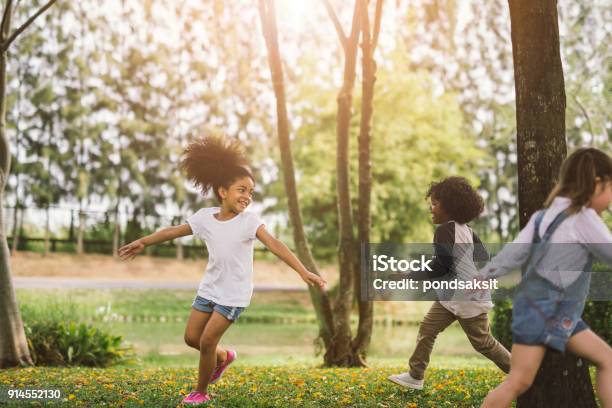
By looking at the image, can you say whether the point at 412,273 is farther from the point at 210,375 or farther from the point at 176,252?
the point at 176,252

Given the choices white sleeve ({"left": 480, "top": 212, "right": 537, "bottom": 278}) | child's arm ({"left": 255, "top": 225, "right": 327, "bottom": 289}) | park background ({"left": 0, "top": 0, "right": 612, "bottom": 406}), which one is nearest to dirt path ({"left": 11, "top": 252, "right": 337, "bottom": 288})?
park background ({"left": 0, "top": 0, "right": 612, "bottom": 406})

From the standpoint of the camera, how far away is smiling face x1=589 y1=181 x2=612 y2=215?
14.0 ft

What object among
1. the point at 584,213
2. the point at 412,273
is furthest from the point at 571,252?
the point at 412,273

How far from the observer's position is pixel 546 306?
4.15 m

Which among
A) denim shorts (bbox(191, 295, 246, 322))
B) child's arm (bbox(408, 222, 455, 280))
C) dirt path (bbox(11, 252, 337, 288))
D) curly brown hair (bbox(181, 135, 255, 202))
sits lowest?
dirt path (bbox(11, 252, 337, 288))

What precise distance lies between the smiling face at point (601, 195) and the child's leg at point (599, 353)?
717mm

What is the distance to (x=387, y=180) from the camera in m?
25.0

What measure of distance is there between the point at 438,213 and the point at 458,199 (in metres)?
0.20

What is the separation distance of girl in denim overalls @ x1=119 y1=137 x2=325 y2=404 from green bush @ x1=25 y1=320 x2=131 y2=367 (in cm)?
569

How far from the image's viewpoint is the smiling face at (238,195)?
571cm

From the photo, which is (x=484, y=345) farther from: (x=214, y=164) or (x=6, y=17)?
(x=6, y=17)

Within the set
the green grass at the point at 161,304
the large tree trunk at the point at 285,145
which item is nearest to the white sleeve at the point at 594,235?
the large tree trunk at the point at 285,145

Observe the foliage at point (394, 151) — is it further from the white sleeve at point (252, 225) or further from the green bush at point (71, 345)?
the white sleeve at point (252, 225)

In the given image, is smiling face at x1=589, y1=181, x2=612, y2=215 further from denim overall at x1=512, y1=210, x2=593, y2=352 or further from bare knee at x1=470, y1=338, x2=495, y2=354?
bare knee at x1=470, y1=338, x2=495, y2=354
